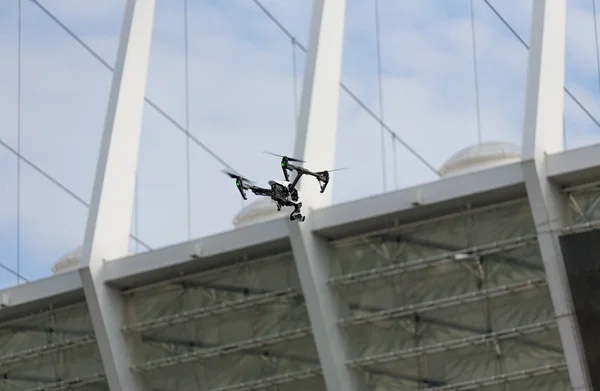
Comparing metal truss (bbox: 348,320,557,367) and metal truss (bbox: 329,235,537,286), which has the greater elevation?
metal truss (bbox: 329,235,537,286)

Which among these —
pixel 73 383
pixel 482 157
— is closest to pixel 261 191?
pixel 482 157

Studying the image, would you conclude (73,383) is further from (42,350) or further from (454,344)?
(454,344)

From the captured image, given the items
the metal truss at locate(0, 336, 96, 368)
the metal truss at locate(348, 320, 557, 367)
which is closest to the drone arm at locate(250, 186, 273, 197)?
the metal truss at locate(348, 320, 557, 367)

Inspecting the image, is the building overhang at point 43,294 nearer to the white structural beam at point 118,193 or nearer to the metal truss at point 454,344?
the white structural beam at point 118,193

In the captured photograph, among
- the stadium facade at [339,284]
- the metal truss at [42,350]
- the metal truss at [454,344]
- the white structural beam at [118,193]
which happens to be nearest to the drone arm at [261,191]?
the stadium facade at [339,284]

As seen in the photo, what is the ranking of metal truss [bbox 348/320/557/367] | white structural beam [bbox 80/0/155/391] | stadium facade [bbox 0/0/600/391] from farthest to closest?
Answer: 1. white structural beam [bbox 80/0/155/391]
2. metal truss [bbox 348/320/557/367]
3. stadium facade [bbox 0/0/600/391]

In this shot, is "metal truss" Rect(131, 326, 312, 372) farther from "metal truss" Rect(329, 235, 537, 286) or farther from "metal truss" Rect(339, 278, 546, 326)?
"metal truss" Rect(329, 235, 537, 286)
